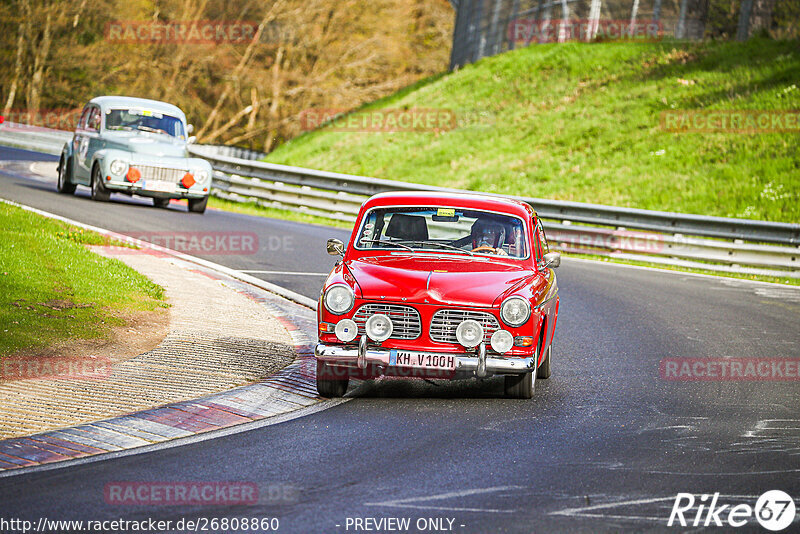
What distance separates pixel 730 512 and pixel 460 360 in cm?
276

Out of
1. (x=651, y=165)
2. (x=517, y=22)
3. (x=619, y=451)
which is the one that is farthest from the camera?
(x=517, y=22)

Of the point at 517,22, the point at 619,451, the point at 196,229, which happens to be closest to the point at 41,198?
the point at 196,229

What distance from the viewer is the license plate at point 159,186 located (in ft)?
64.1

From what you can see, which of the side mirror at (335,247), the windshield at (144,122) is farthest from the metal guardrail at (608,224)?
the side mirror at (335,247)

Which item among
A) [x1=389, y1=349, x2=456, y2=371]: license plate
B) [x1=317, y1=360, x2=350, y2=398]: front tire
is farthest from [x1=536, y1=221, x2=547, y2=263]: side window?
[x1=317, y1=360, x2=350, y2=398]: front tire

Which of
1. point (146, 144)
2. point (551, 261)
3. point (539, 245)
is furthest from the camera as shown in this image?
point (146, 144)

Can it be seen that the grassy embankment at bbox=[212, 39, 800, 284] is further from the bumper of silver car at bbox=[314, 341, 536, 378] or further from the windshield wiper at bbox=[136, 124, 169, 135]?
the bumper of silver car at bbox=[314, 341, 536, 378]

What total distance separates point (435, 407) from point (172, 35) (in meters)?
47.8

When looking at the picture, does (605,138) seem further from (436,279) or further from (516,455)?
(516,455)

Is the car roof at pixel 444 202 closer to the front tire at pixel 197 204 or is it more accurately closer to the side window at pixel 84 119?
the front tire at pixel 197 204

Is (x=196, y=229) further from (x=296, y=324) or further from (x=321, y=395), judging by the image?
(x=321, y=395)

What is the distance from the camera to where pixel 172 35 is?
52.4 metres

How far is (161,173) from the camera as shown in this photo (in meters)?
19.6

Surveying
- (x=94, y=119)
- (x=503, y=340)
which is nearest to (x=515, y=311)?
(x=503, y=340)
